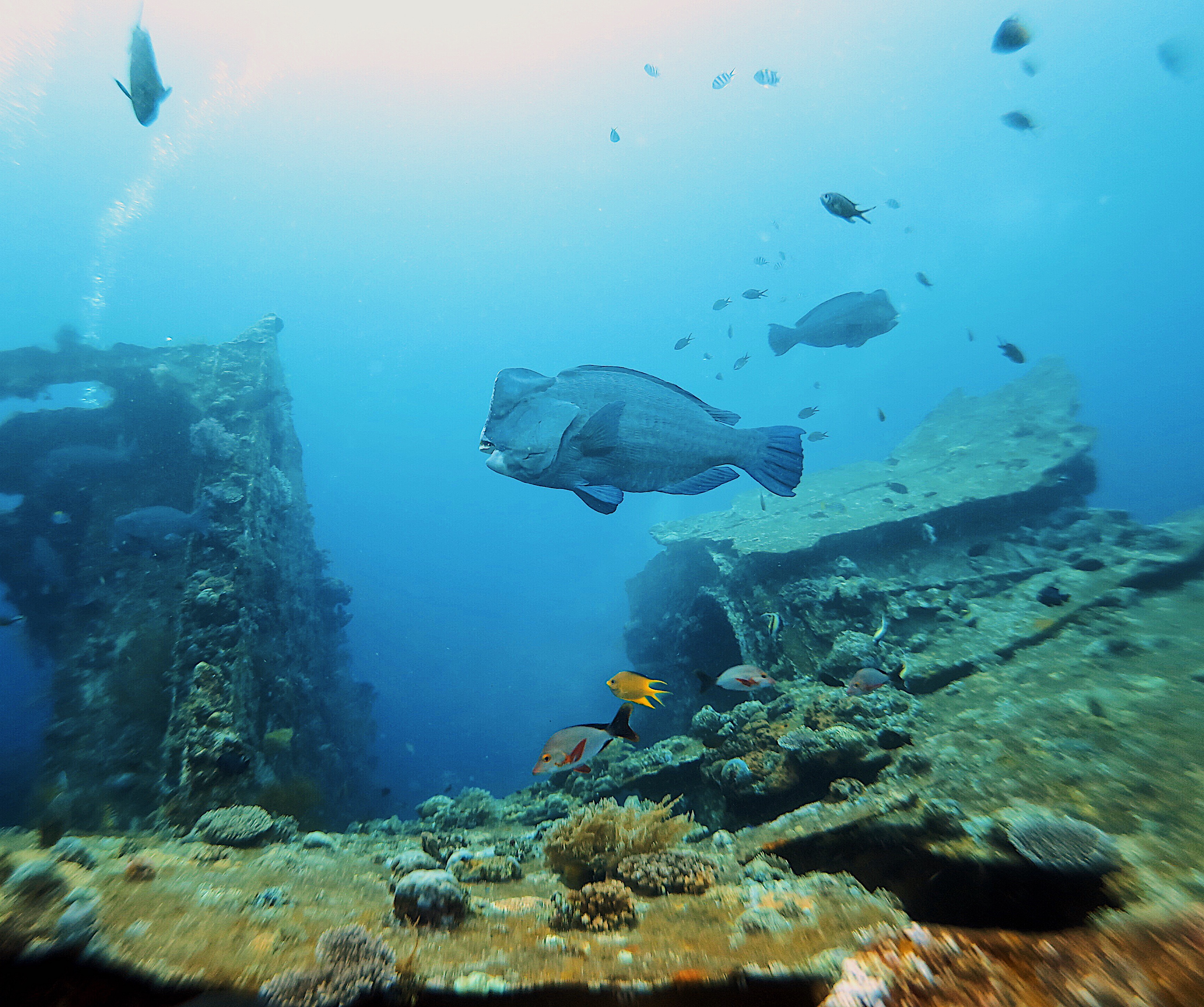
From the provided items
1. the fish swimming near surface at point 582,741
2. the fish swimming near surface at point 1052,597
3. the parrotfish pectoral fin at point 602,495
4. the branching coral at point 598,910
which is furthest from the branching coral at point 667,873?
the fish swimming near surface at point 1052,597

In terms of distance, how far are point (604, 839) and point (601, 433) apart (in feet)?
11.0

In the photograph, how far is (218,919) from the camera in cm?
220

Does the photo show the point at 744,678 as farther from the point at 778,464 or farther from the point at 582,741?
the point at 778,464

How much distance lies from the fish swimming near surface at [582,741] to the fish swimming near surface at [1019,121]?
14.0 m

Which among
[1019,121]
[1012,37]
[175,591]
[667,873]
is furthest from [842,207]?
[175,591]

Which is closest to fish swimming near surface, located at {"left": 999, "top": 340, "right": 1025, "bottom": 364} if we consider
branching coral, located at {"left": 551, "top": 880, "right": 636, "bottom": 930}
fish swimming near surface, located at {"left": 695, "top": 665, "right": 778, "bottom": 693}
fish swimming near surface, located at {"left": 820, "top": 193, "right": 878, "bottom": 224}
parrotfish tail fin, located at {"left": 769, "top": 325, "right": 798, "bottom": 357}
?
fish swimming near surface, located at {"left": 820, "top": 193, "right": 878, "bottom": 224}

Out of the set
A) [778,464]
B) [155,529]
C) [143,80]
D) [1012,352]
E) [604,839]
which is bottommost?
[604,839]

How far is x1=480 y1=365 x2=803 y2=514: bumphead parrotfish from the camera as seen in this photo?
2117mm

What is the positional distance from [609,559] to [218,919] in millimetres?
84379

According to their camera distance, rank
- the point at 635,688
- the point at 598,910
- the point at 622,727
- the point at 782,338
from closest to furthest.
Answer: the point at 598,910 < the point at 622,727 < the point at 635,688 < the point at 782,338

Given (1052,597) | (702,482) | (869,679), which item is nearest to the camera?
(702,482)

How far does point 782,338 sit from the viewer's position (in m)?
5.12

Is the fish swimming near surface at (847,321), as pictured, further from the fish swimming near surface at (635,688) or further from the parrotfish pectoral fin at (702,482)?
the fish swimming near surface at (635,688)

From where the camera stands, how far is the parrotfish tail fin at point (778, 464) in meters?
2.34
